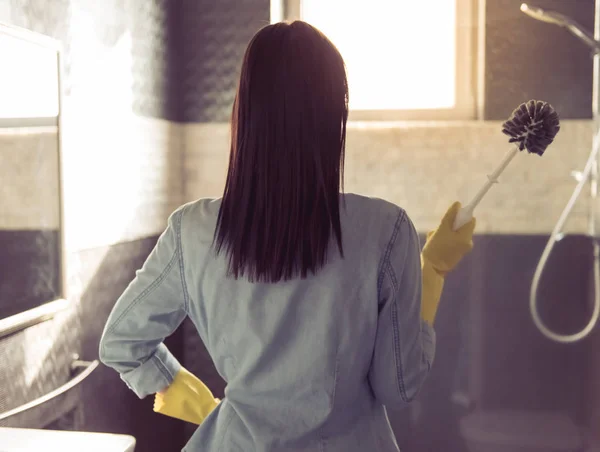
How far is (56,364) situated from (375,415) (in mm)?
841

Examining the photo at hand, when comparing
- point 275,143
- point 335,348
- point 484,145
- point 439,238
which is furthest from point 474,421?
point 275,143

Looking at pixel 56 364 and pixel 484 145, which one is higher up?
pixel 484 145

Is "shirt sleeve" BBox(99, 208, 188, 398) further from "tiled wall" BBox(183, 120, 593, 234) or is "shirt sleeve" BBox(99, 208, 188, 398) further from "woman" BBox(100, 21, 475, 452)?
"tiled wall" BBox(183, 120, 593, 234)

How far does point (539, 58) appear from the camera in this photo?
198cm

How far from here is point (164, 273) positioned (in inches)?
33.9

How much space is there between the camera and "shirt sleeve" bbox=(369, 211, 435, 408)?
0.81m

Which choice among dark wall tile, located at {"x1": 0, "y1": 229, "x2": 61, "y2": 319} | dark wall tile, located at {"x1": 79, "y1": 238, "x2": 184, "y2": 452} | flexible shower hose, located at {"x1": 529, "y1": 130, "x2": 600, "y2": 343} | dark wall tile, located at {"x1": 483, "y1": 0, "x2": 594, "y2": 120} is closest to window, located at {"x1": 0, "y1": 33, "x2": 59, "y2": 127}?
dark wall tile, located at {"x1": 0, "y1": 229, "x2": 61, "y2": 319}

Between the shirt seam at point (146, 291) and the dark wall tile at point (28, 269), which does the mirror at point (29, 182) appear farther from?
the shirt seam at point (146, 291)

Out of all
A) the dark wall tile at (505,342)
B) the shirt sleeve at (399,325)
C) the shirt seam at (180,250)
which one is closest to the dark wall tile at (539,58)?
the dark wall tile at (505,342)

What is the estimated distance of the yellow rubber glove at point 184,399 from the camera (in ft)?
3.33

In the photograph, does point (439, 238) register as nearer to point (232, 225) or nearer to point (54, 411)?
point (232, 225)

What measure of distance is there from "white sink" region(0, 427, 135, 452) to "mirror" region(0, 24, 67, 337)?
0.30 meters

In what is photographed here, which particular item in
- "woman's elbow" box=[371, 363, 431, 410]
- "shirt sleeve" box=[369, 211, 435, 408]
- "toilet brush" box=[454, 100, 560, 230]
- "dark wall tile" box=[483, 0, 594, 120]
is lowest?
"woman's elbow" box=[371, 363, 431, 410]

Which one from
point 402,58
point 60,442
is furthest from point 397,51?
point 60,442
